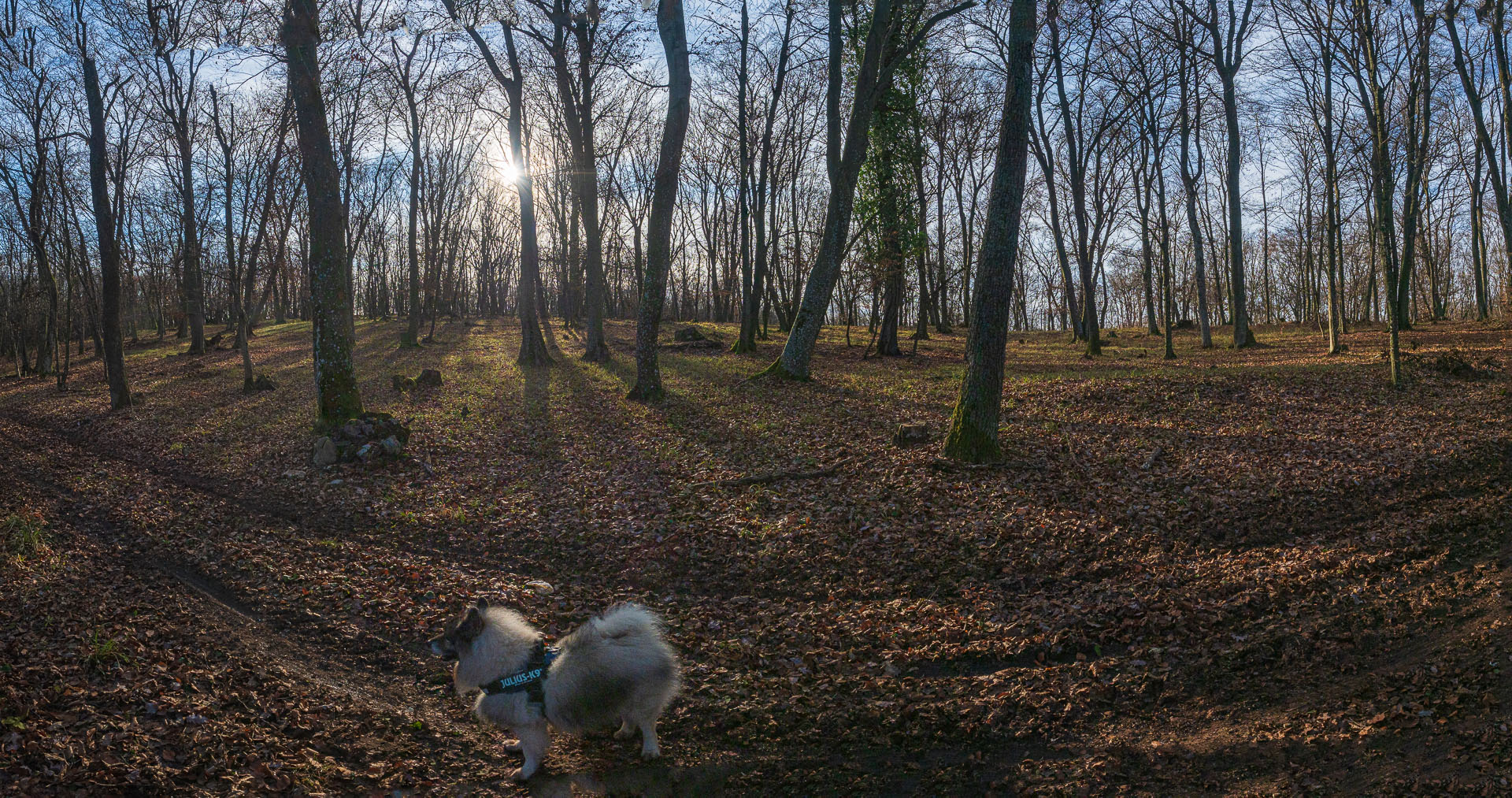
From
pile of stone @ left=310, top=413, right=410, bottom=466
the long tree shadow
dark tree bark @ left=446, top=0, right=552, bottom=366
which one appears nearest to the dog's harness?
the long tree shadow

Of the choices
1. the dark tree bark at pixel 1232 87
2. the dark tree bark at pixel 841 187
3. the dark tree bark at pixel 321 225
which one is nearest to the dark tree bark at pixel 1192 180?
the dark tree bark at pixel 1232 87

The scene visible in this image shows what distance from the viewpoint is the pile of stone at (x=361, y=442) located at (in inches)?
474

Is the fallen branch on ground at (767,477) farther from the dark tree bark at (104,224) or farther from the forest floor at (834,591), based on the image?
the dark tree bark at (104,224)

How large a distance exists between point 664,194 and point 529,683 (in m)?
12.9

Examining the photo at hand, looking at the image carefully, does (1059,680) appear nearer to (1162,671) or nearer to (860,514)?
(1162,671)

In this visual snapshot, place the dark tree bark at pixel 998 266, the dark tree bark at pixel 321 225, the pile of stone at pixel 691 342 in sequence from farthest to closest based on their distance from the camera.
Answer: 1. the pile of stone at pixel 691 342
2. the dark tree bark at pixel 321 225
3. the dark tree bark at pixel 998 266

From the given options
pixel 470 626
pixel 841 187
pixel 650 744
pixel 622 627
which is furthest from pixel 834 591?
pixel 841 187

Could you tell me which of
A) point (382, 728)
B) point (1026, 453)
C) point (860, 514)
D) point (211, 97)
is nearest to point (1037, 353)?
point (1026, 453)

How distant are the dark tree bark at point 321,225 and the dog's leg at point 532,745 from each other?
1020 centimetres

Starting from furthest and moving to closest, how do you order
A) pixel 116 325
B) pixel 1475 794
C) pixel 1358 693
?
1. pixel 116 325
2. pixel 1358 693
3. pixel 1475 794

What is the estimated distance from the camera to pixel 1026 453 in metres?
10.8

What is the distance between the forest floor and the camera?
4531 mm

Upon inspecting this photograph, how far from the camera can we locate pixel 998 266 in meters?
10.2

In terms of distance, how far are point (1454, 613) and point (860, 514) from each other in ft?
18.1
